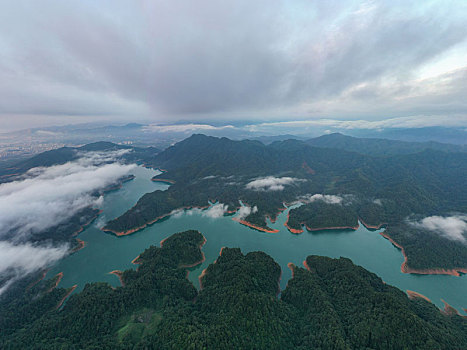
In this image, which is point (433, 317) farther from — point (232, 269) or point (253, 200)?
point (253, 200)

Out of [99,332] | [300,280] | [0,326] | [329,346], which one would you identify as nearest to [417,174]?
[300,280]

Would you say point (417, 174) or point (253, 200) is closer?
point (253, 200)

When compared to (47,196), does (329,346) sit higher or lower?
higher

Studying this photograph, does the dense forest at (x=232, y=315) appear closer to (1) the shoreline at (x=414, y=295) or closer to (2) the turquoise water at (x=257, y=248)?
(1) the shoreline at (x=414, y=295)

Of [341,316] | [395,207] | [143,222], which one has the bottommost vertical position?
[143,222]

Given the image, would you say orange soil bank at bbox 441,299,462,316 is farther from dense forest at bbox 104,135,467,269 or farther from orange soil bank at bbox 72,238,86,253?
orange soil bank at bbox 72,238,86,253

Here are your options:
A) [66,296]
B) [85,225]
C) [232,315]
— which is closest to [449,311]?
[232,315]

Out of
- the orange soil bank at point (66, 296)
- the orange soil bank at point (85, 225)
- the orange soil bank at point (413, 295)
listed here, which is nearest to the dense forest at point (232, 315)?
the orange soil bank at point (66, 296)

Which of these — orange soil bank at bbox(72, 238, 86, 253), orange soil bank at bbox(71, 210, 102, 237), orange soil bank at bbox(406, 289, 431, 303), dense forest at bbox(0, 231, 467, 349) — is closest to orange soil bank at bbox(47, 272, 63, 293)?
dense forest at bbox(0, 231, 467, 349)
